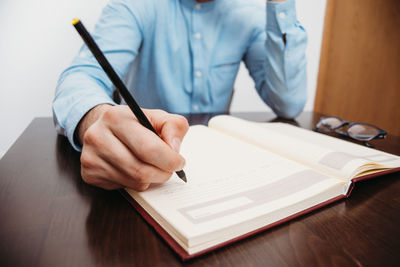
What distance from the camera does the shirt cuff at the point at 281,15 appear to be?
875mm

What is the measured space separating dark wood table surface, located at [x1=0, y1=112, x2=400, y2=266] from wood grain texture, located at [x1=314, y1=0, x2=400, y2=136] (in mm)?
1676

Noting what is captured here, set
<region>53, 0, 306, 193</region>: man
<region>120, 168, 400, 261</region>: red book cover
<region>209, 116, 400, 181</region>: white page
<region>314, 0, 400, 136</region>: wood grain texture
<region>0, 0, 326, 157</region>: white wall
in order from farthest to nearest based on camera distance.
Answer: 1. <region>314, 0, 400, 136</region>: wood grain texture
2. <region>0, 0, 326, 157</region>: white wall
3. <region>53, 0, 306, 193</region>: man
4. <region>209, 116, 400, 181</region>: white page
5. <region>120, 168, 400, 261</region>: red book cover

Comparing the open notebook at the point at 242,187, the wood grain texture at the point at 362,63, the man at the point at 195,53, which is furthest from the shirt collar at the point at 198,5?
the wood grain texture at the point at 362,63

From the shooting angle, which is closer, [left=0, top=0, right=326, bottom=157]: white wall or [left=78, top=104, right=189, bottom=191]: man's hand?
[left=78, top=104, right=189, bottom=191]: man's hand

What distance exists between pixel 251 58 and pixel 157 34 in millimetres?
406

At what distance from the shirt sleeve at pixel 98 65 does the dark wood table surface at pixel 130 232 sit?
5.1 inches

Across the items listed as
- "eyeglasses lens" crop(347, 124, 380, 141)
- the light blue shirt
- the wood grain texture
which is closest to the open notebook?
"eyeglasses lens" crop(347, 124, 380, 141)

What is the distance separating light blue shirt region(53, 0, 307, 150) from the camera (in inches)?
34.0

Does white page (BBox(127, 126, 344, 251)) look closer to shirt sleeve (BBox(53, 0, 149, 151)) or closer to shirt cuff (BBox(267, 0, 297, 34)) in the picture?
shirt sleeve (BBox(53, 0, 149, 151))

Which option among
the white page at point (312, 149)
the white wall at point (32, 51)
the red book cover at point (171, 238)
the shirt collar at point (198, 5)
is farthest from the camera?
the white wall at point (32, 51)

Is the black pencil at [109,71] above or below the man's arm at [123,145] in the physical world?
above

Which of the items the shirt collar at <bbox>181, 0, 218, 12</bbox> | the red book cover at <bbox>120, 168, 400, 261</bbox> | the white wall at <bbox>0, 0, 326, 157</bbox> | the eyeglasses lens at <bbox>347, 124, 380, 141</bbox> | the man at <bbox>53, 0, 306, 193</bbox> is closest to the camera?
the red book cover at <bbox>120, 168, 400, 261</bbox>

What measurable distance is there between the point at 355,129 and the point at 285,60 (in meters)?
0.36

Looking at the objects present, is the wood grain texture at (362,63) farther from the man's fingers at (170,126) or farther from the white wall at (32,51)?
the man's fingers at (170,126)
